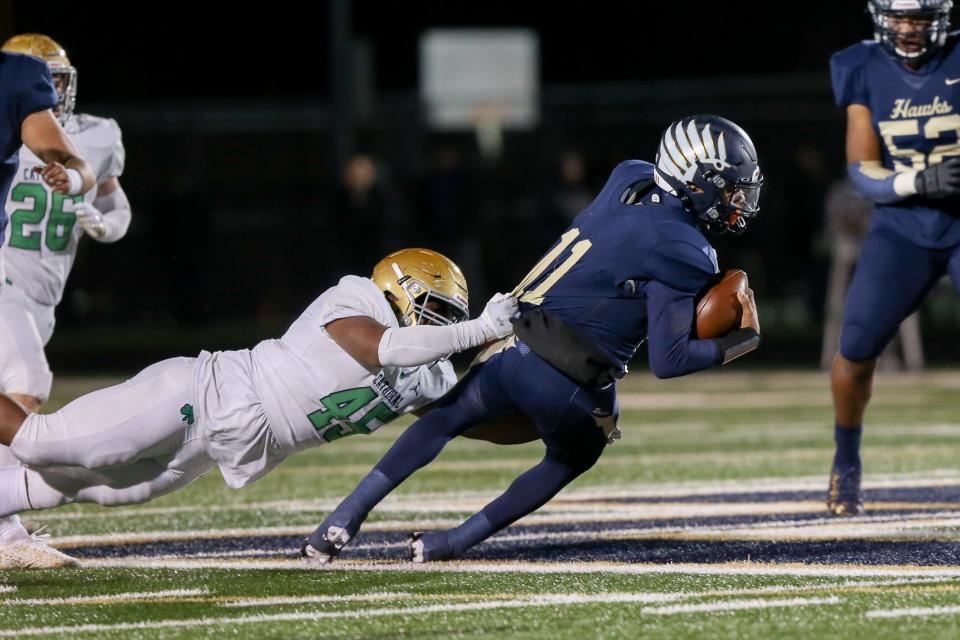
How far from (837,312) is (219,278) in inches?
323

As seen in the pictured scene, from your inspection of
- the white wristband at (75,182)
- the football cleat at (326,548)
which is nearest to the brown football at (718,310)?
the football cleat at (326,548)

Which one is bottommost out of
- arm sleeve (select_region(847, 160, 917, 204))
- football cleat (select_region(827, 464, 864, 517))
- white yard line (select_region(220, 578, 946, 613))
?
football cleat (select_region(827, 464, 864, 517))

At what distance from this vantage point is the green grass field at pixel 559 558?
412cm

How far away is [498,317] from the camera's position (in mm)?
4840

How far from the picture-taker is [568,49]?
99.7ft

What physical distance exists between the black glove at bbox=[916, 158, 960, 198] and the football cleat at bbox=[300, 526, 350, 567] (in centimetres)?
223

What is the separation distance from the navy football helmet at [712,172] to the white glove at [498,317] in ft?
1.96

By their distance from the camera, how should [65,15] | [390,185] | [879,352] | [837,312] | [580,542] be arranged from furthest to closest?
[65,15], [390,185], [837,312], [879,352], [580,542]

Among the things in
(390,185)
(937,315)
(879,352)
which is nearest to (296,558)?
(879,352)

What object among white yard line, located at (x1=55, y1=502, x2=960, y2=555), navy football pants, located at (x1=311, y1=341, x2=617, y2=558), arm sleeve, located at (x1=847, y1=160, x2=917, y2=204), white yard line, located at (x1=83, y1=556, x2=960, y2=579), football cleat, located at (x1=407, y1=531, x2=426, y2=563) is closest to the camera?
white yard line, located at (x1=83, y1=556, x2=960, y2=579)

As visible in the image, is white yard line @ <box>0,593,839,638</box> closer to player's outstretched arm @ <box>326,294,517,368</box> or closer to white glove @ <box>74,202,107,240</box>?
player's outstretched arm @ <box>326,294,517,368</box>

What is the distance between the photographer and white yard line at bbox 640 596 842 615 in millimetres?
4215

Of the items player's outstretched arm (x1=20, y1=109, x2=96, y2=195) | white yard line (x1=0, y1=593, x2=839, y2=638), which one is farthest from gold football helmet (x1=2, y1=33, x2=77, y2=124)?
white yard line (x1=0, y1=593, x2=839, y2=638)

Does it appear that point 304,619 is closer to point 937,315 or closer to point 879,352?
point 879,352
